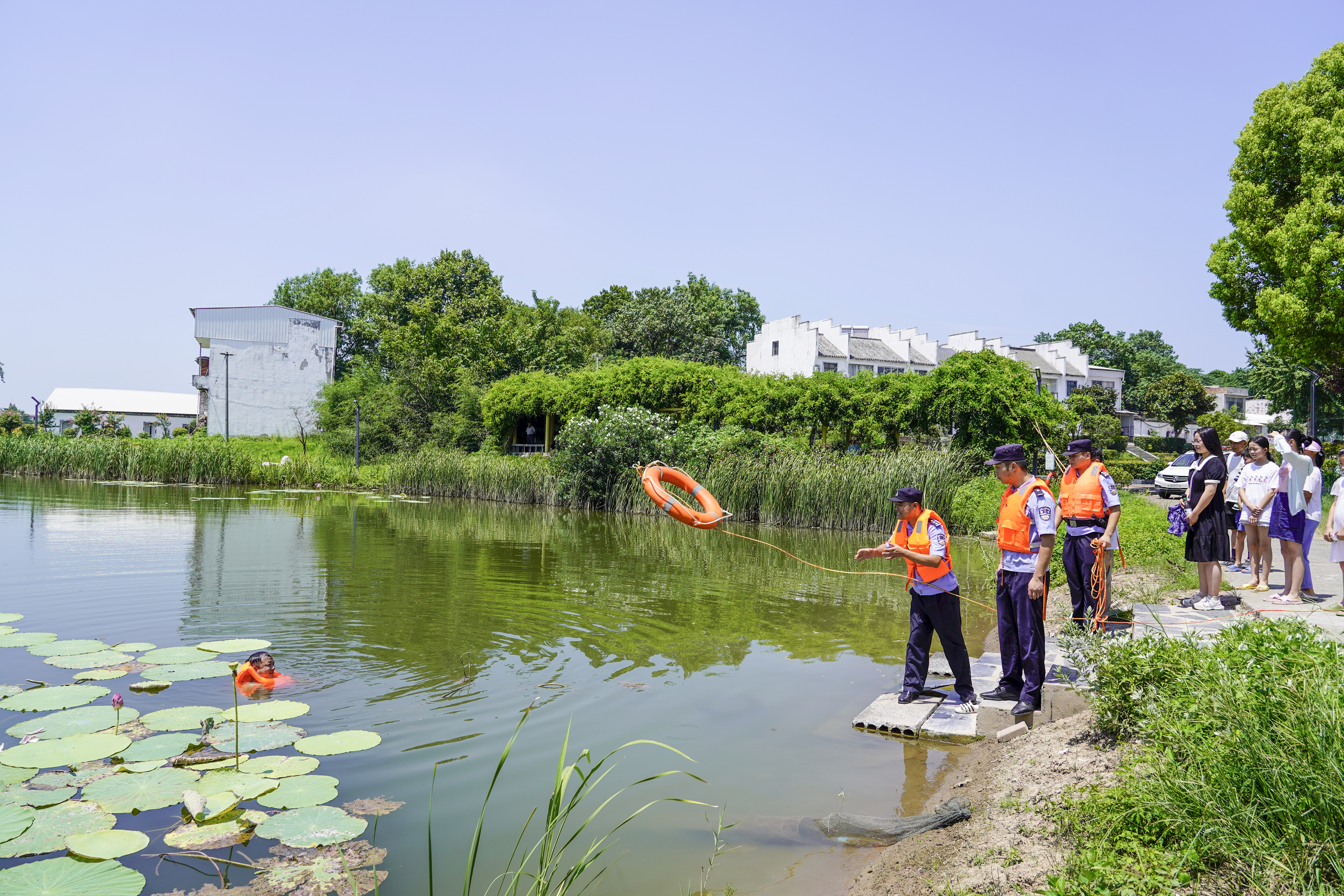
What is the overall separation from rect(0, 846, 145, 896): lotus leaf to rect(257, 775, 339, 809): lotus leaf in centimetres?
68

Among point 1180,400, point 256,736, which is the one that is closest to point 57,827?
point 256,736

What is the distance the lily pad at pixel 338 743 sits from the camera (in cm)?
486

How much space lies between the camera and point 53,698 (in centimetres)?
552

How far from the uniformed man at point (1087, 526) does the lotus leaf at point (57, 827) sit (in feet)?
20.4

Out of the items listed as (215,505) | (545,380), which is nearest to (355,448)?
(545,380)

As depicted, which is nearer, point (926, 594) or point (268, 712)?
point (268, 712)

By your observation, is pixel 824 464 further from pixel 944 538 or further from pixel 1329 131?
pixel 944 538

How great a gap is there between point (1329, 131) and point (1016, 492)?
1692cm

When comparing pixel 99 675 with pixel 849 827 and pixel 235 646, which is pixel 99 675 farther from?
pixel 849 827

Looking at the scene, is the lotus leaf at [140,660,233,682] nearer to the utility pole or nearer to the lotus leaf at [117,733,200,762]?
the lotus leaf at [117,733,200,762]

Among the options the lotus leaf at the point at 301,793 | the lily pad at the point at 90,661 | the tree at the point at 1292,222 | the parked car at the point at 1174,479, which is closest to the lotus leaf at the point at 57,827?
the lotus leaf at the point at 301,793

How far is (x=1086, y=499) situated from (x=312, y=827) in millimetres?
5711

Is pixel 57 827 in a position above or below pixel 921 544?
below

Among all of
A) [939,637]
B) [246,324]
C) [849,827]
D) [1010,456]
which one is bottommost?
[849,827]
